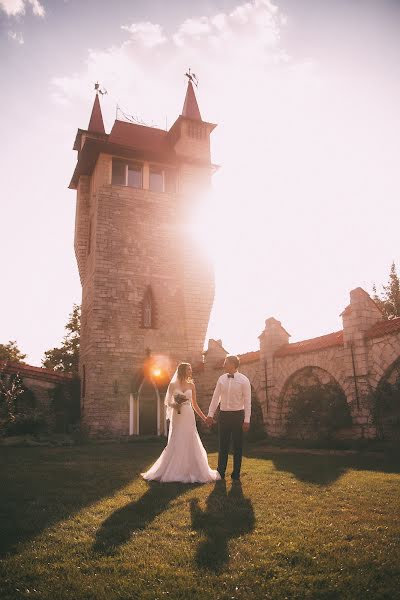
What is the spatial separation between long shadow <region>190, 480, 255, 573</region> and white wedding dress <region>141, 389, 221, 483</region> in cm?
90

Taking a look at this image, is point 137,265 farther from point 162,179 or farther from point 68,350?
point 68,350

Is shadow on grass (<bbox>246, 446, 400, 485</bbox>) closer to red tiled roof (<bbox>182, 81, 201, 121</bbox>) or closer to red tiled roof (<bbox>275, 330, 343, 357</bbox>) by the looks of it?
red tiled roof (<bbox>275, 330, 343, 357</bbox>)

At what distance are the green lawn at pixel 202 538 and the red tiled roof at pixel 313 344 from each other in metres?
5.26

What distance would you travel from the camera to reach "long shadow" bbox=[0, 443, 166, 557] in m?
4.26

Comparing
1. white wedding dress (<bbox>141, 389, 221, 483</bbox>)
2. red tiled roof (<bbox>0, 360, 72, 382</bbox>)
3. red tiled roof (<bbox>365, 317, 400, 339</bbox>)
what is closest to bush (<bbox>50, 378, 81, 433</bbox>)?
red tiled roof (<bbox>0, 360, 72, 382</bbox>)

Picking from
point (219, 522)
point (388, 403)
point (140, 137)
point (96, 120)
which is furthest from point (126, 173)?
point (219, 522)

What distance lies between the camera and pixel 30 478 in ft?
22.9

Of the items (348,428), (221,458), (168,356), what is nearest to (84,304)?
(168,356)

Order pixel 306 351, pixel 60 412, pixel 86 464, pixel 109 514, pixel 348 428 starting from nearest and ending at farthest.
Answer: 1. pixel 109 514
2. pixel 86 464
3. pixel 348 428
4. pixel 306 351
5. pixel 60 412

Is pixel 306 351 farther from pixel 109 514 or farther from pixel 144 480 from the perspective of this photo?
pixel 109 514

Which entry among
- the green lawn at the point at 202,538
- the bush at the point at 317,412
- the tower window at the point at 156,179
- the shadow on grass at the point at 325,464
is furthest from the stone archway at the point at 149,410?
the green lawn at the point at 202,538

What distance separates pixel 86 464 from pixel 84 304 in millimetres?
13521

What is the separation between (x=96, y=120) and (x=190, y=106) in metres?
5.41

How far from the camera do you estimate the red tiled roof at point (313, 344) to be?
39.0 feet
